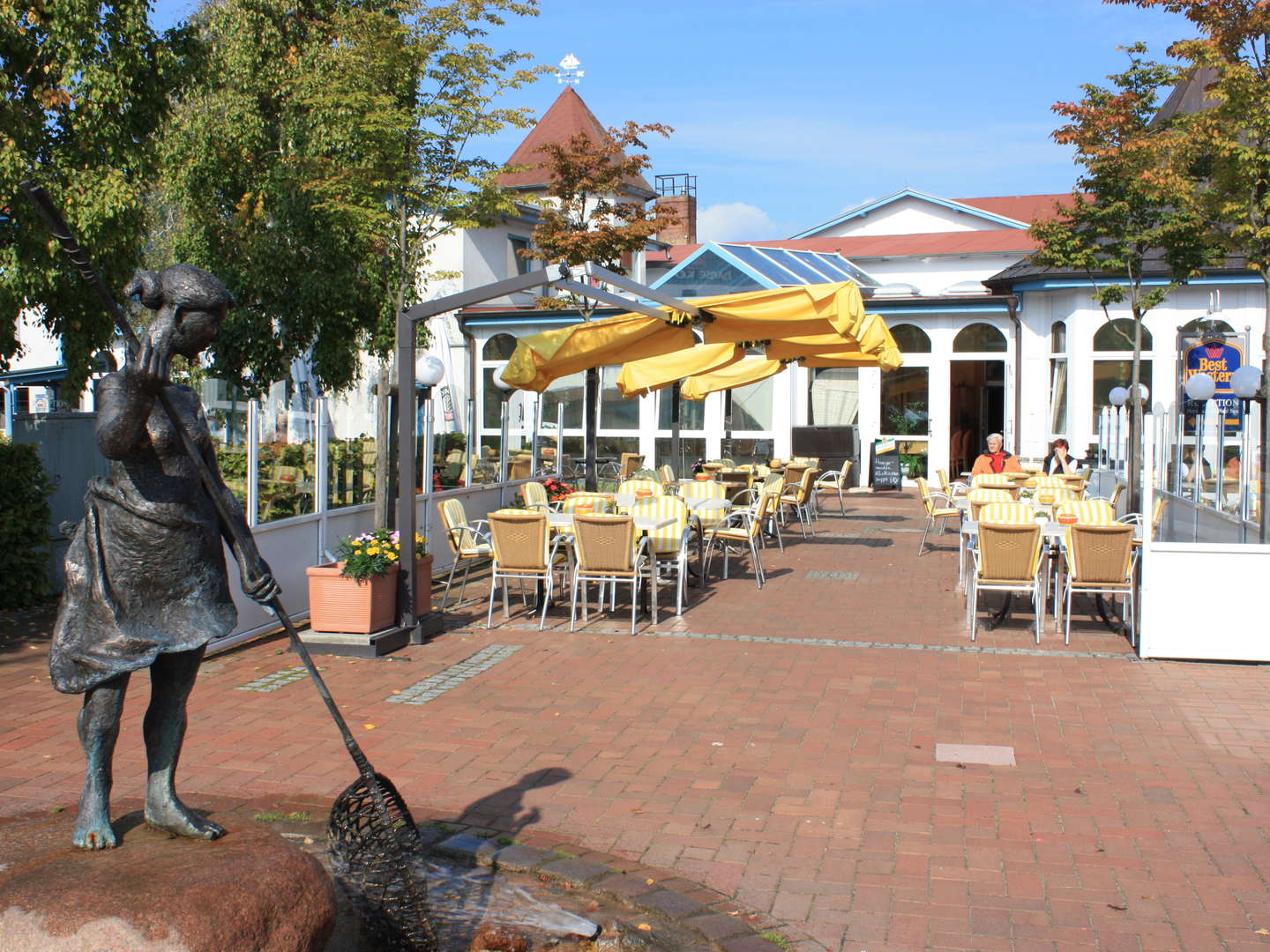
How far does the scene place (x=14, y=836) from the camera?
12.1 ft

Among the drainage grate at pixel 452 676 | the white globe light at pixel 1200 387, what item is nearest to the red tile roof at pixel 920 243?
the white globe light at pixel 1200 387

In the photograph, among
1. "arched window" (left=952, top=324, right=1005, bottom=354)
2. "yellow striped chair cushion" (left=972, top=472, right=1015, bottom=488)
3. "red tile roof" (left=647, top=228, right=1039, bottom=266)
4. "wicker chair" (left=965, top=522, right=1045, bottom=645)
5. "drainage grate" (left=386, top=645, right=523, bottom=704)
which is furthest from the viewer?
"red tile roof" (left=647, top=228, right=1039, bottom=266)

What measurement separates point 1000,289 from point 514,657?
18133 mm

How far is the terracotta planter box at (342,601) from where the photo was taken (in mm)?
8070

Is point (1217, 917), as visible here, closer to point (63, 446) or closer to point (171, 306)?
point (171, 306)

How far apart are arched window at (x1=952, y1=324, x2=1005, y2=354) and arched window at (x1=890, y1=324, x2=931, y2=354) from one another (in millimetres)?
581

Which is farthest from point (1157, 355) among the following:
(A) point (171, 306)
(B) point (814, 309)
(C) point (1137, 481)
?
(A) point (171, 306)

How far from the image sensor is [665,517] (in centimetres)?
1021

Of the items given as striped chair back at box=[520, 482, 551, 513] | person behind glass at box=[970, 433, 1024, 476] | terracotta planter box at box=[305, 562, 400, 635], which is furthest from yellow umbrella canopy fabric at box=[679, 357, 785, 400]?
terracotta planter box at box=[305, 562, 400, 635]

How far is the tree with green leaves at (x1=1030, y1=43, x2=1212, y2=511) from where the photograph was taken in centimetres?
1513

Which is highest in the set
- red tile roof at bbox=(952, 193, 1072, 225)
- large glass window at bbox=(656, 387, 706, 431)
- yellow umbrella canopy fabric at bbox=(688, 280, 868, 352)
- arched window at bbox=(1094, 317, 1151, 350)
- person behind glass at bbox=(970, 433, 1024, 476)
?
red tile roof at bbox=(952, 193, 1072, 225)

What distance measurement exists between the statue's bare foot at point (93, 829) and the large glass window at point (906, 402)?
21.8 meters

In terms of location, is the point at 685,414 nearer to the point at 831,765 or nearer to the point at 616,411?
the point at 616,411

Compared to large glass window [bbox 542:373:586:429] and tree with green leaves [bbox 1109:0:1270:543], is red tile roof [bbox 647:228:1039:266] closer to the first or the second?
large glass window [bbox 542:373:586:429]
